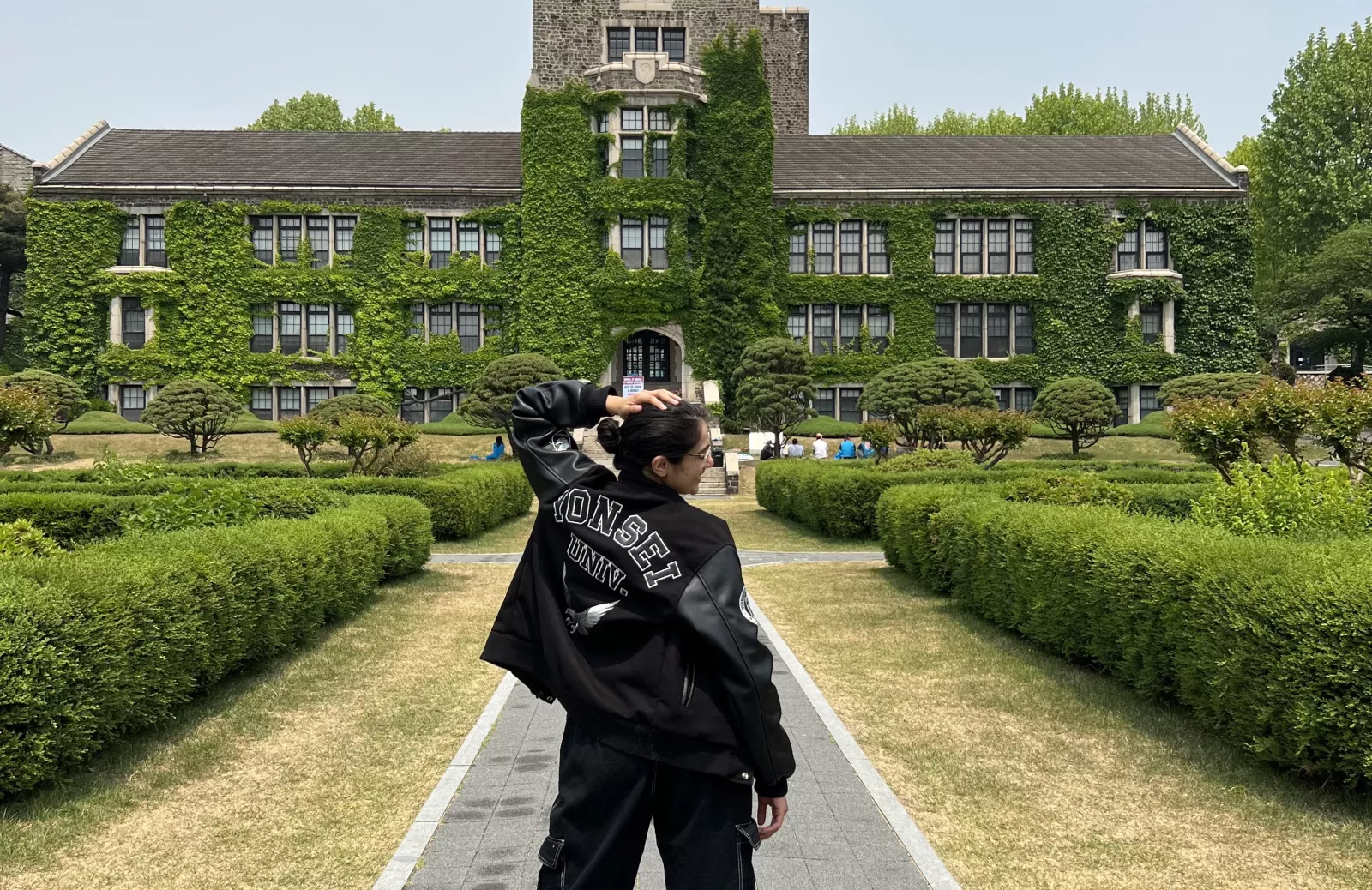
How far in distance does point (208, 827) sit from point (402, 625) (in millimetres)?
5952

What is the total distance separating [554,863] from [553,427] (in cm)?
147

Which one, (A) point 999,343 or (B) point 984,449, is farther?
(A) point 999,343

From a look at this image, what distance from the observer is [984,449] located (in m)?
27.4

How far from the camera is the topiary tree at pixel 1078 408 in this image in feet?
114

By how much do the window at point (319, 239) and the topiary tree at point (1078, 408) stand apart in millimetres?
26119

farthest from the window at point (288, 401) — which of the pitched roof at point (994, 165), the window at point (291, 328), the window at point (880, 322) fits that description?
the window at point (880, 322)

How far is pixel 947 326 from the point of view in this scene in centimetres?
4612

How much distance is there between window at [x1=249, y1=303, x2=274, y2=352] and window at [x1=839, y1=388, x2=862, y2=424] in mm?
23493

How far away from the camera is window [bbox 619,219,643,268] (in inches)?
1756

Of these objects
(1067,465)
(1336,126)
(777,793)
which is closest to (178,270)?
(1067,465)

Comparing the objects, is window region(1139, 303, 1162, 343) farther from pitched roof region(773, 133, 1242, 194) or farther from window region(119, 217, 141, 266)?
window region(119, 217, 141, 266)

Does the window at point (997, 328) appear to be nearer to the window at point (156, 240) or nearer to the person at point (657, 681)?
the window at point (156, 240)

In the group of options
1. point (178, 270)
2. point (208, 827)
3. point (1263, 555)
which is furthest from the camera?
point (178, 270)

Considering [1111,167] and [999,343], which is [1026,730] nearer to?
[999,343]
